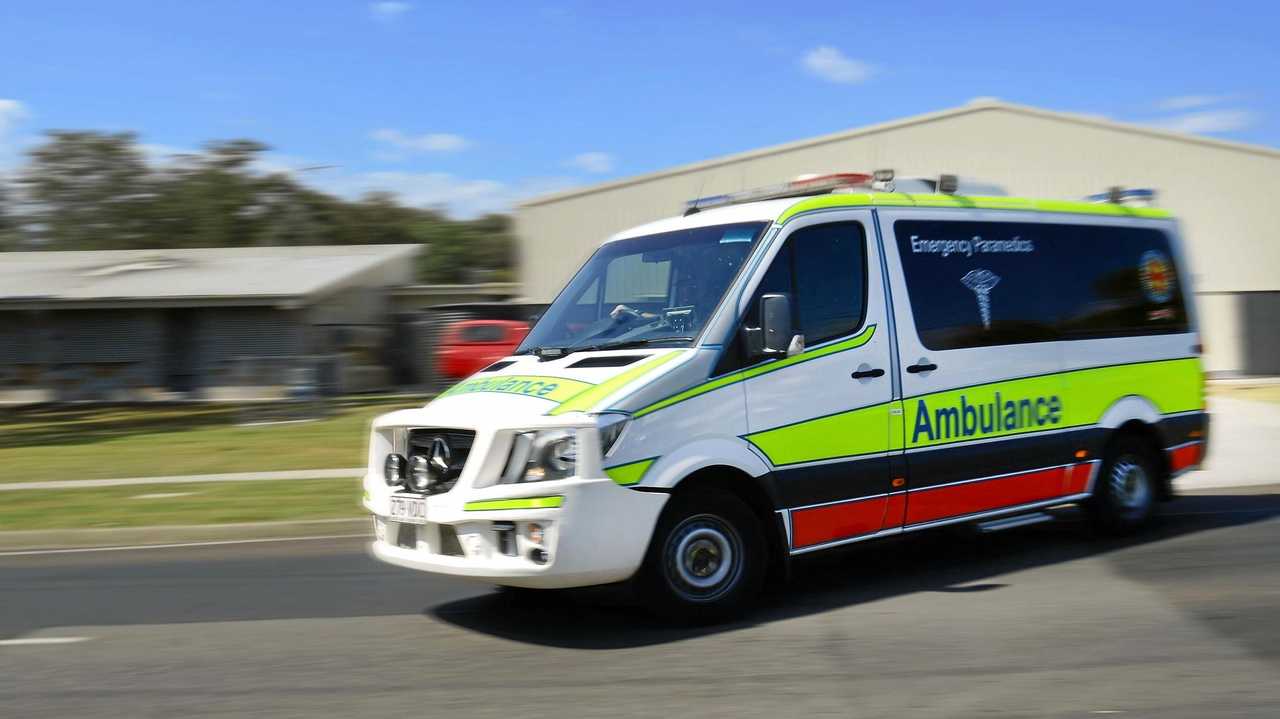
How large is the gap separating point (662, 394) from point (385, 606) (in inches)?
94.0

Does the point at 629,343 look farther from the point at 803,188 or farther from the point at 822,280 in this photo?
the point at 803,188

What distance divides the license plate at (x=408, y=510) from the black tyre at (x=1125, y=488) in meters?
4.77

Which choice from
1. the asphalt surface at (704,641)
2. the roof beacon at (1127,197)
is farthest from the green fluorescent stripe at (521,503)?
the roof beacon at (1127,197)

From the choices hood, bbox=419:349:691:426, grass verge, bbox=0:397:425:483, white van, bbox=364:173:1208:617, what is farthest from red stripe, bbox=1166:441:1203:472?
grass verge, bbox=0:397:425:483

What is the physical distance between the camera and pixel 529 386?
20.5 ft

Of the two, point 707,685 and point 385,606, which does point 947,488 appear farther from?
point 385,606

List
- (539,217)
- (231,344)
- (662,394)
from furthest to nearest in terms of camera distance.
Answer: (539,217), (231,344), (662,394)

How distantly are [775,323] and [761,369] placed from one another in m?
0.27

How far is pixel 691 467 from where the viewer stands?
605 centimetres

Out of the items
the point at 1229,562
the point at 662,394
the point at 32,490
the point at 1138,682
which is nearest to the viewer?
the point at 1138,682

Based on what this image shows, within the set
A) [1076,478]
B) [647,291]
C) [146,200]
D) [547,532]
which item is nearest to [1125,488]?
[1076,478]

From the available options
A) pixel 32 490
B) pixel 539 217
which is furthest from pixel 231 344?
pixel 32 490

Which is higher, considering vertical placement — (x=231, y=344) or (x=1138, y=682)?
(x=231, y=344)

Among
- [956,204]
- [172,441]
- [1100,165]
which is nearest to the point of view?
[956,204]
